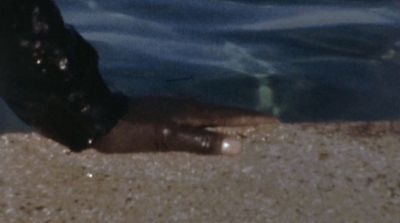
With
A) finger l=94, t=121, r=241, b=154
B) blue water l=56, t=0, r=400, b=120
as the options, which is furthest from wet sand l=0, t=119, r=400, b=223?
blue water l=56, t=0, r=400, b=120

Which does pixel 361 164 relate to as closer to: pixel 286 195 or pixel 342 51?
pixel 286 195

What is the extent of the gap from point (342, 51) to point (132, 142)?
2213mm

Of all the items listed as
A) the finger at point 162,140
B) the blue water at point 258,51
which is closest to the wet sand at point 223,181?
the finger at point 162,140

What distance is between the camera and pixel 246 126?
13.3 ft

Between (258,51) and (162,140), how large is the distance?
206 centimetres

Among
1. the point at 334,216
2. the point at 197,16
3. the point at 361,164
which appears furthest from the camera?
the point at 197,16

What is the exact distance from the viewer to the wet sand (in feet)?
11.5

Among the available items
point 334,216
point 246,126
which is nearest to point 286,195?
point 334,216

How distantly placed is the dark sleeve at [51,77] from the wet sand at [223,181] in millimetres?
85

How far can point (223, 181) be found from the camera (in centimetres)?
371

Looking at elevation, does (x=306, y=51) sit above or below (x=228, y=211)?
below

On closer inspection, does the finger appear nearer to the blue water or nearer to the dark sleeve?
the dark sleeve

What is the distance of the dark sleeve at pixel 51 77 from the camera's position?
376cm

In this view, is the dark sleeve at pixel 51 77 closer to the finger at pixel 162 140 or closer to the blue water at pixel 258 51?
the finger at pixel 162 140
